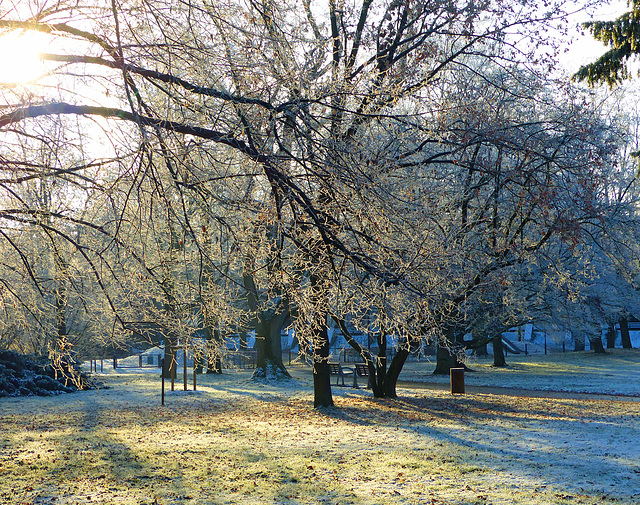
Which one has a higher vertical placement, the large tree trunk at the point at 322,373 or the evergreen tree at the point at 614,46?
the evergreen tree at the point at 614,46

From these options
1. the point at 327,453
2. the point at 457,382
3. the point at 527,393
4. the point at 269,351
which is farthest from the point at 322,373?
the point at 269,351

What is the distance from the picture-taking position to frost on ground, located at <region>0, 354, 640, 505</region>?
23.6 ft

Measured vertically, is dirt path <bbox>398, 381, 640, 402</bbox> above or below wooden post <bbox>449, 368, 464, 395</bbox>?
below

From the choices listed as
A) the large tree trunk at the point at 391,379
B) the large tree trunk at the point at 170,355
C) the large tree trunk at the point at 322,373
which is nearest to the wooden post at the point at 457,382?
the large tree trunk at the point at 391,379

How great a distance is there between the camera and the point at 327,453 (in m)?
9.62

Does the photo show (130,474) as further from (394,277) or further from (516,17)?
(516,17)

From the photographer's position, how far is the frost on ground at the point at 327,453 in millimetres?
7199

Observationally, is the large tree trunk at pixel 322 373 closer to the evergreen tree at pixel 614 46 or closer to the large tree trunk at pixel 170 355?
the large tree trunk at pixel 170 355

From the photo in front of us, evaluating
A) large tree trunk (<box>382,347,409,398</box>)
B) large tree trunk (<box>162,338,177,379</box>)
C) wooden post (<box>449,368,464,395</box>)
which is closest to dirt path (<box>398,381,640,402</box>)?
wooden post (<box>449,368,464,395</box>)

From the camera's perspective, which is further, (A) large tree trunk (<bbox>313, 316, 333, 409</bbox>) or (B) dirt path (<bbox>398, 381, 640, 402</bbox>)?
(B) dirt path (<bbox>398, 381, 640, 402</bbox>)

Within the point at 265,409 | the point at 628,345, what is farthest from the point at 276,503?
the point at 628,345

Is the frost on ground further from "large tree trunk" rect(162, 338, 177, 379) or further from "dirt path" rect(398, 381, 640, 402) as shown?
"dirt path" rect(398, 381, 640, 402)

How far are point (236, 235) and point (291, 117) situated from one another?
1.50 meters

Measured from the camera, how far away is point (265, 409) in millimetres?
15797
